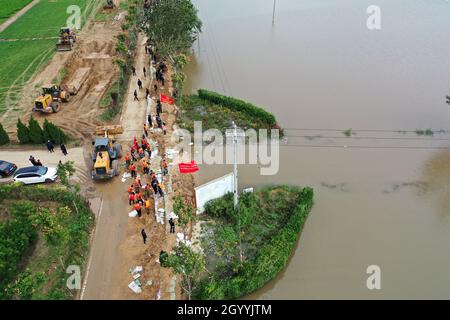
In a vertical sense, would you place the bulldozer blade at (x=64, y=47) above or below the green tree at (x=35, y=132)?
above

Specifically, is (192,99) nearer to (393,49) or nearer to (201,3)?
(393,49)

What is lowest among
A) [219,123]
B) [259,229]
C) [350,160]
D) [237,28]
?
[259,229]

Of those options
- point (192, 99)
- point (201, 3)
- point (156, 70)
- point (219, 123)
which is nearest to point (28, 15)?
point (201, 3)

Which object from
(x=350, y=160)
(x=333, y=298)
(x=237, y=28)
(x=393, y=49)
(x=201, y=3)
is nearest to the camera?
(x=333, y=298)

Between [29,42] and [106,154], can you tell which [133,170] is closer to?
[106,154]

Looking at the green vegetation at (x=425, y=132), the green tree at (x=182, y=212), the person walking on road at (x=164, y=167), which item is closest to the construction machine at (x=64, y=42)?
the person walking on road at (x=164, y=167)

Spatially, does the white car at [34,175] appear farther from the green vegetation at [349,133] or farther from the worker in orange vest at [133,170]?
the green vegetation at [349,133]

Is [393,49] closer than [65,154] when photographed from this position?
No

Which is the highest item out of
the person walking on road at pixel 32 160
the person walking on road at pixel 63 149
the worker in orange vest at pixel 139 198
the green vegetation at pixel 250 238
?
the person walking on road at pixel 63 149
